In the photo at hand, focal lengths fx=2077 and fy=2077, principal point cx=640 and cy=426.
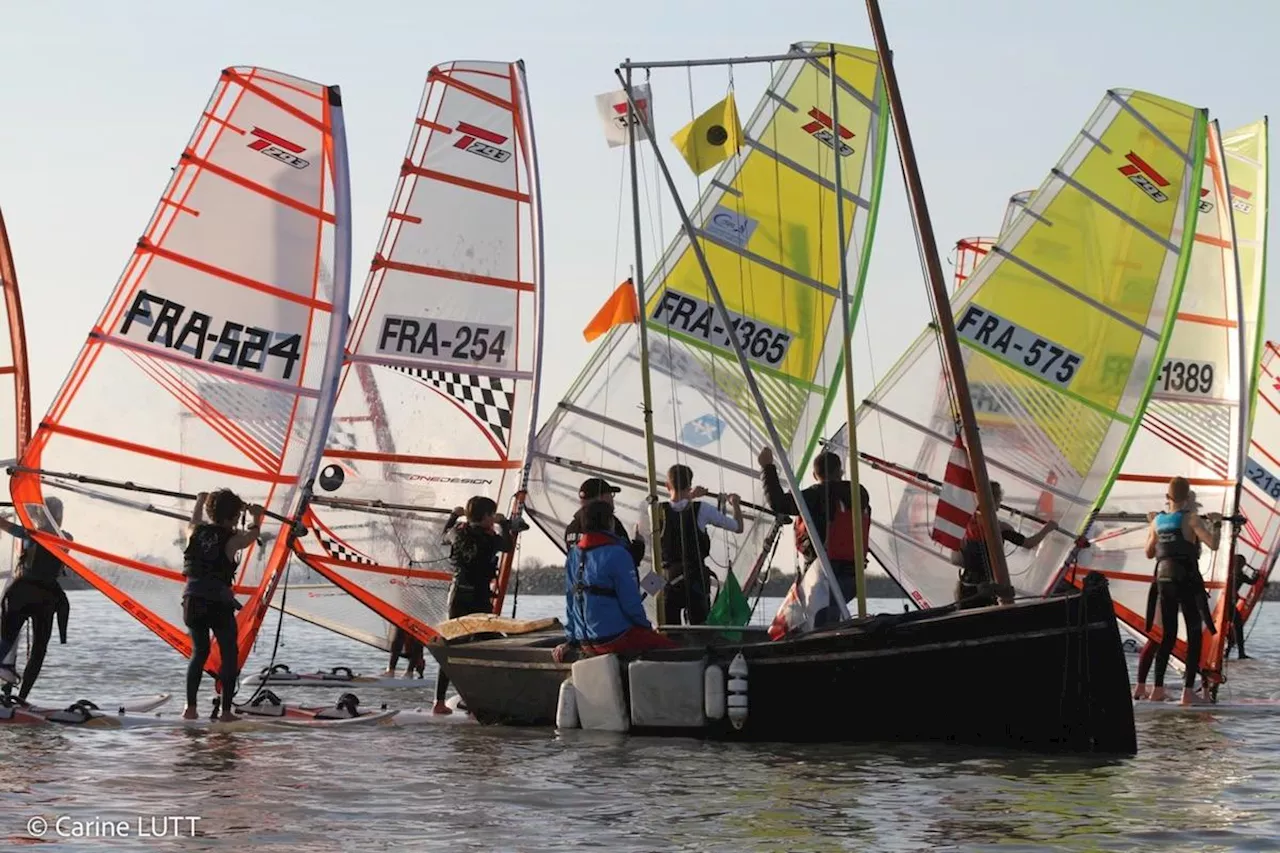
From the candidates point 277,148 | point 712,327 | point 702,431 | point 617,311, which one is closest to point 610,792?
point 617,311

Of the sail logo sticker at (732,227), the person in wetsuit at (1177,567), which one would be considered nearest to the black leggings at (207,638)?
the person in wetsuit at (1177,567)

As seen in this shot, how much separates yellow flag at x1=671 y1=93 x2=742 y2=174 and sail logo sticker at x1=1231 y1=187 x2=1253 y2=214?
7.19 metres

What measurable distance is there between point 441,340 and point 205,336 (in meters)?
2.89

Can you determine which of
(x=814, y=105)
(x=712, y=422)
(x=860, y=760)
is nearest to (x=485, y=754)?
(x=860, y=760)

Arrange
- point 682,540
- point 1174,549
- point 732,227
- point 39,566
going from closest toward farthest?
point 39,566
point 682,540
point 1174,549
point 732,227

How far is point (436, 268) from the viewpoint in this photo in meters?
19.5

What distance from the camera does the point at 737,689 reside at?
12.3 metres

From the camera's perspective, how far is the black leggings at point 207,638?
13031 millimetres

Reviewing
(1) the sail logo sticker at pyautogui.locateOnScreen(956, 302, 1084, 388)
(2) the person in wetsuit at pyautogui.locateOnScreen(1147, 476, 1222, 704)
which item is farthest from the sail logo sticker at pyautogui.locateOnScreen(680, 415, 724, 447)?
(2) the person in wetsuit at pyautogui.locateOnScreen(1147, 476, 1222, 704)

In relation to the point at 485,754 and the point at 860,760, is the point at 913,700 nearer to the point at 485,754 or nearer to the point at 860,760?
the point at 860,760

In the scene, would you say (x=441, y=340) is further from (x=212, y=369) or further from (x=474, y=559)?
(x=474, y=559)

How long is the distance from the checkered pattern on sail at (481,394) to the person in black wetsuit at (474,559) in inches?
165

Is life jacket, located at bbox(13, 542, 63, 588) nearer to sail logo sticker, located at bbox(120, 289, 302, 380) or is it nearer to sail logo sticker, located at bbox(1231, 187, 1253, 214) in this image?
sail logo sticker, located at bbox(120, 289, 302, 380)

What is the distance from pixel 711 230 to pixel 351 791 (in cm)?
1051
